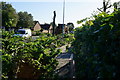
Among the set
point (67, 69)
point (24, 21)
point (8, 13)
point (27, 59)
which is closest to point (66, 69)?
point (67, 69)

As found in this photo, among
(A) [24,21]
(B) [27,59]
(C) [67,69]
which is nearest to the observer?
(B) [27,59]

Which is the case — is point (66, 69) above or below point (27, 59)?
below

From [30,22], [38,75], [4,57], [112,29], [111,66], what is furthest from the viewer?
[30,22]

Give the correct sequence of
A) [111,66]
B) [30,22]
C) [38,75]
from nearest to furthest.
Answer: [111,66] < [38,75] < [30,22]

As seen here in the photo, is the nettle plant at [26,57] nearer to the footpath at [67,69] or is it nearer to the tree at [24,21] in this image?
the footpath at [67,69]

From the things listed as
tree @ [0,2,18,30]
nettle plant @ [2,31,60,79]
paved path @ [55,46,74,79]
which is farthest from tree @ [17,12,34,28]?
nettle plant @ [2,31,60,79]

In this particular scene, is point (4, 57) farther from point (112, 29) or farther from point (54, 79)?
point (112, 29)

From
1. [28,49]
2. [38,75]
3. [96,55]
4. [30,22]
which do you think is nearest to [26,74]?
[38,75]

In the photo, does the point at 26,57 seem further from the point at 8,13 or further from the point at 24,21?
the point at 24,21

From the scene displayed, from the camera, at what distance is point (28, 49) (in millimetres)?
5109

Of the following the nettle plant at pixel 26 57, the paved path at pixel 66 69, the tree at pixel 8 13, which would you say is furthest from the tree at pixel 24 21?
the nettle plant at pixel 26 57

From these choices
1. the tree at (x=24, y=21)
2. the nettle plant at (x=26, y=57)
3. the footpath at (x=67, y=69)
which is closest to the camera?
the nettle plant at (x=26, y=57)

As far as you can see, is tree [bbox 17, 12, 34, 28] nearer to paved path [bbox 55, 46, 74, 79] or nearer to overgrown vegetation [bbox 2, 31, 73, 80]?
paved path [bbox 55, 46, 74, 79]

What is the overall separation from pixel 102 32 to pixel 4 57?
3270 mm
